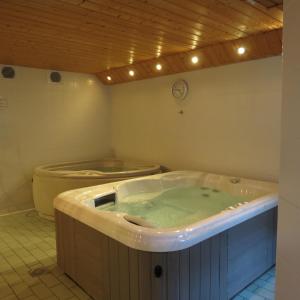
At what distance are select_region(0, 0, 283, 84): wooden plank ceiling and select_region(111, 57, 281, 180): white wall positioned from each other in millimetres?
234

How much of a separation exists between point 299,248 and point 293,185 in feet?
0.45

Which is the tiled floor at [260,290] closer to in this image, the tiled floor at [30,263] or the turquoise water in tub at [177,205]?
the turquoise water in tub at [177,205]

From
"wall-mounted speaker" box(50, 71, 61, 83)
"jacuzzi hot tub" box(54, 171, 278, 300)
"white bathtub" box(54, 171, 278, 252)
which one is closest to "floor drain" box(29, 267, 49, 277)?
"jacuzzi hot tub" box(54, 171, 278, 300)

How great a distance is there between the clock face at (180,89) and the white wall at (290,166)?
3.16 m

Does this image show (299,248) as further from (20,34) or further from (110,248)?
(20,34)

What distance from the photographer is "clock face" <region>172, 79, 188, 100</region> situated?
373cm

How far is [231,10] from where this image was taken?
79.8 inches

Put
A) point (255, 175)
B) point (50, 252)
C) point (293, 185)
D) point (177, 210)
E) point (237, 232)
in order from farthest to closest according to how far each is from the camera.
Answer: point (255, 175) → point (177, 210) → point (50, 252) → point (237, 232) → point (293, 185)

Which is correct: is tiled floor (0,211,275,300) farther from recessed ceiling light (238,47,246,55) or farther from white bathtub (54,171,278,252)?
recessed ceiling light (238,47,246,55)

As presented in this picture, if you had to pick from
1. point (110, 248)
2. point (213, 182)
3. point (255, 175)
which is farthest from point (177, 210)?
point (110, 248)

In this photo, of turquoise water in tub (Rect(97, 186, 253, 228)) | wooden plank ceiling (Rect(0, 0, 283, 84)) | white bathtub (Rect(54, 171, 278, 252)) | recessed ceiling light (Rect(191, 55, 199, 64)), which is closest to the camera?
white bathtub (Rect(54, 171, 278, 252))

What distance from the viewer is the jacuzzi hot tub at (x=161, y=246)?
1.61m

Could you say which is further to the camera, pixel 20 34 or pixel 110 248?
pixel 20 34

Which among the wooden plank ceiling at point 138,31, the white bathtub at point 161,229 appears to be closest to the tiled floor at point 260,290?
the white bathtub at point 161,229
